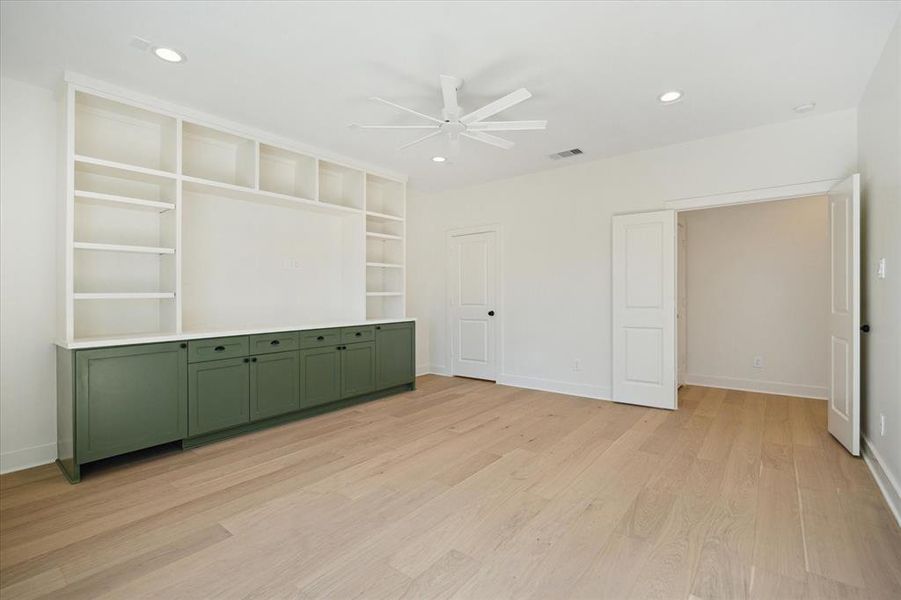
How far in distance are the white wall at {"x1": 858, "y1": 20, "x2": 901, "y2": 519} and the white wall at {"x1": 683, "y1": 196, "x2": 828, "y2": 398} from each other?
188cm

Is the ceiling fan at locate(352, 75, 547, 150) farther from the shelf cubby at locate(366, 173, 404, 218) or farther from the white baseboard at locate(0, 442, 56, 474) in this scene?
the white baseboard at locate(0, 442, 56, 474)

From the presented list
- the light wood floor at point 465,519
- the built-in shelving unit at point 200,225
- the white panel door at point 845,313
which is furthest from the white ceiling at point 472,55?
the light wood floor at point 465,519

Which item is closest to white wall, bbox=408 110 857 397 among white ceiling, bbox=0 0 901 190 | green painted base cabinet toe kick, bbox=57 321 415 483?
white ceiling, bbox=0 0 901 190

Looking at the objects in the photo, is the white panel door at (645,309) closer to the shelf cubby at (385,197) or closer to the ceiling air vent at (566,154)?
the ceiling air vent at (566,154)

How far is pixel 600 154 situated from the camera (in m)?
4.70

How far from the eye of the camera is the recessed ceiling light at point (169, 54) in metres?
2.63

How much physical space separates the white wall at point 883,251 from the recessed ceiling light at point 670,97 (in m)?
1.14

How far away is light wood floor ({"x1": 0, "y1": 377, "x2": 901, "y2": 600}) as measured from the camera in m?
1.78

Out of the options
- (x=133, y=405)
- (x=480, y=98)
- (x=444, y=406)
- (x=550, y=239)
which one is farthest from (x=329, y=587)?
(x=550, y=239)

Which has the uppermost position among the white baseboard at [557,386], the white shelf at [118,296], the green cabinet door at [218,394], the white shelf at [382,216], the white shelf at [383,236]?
the white shelf at [382,216]

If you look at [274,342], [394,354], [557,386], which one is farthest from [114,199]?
[557,386]

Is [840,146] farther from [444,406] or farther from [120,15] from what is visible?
[120,15]

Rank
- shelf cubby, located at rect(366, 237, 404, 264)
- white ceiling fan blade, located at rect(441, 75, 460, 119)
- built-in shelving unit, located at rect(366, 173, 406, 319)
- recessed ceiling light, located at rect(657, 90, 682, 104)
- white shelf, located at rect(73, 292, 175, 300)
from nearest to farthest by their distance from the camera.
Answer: white ceiling fan blade, located at rect(441, 75, 460, 119), white shelf, located at rect(73, 292, 175, 300), recessed ceiling light, located at rect(657, 90, 682, 104), built-in shelving unit, located at rect(366, 173, 406, 319), shelf cubby, located at rect(366, 237, 404, 264)

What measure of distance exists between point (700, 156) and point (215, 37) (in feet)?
13.9
